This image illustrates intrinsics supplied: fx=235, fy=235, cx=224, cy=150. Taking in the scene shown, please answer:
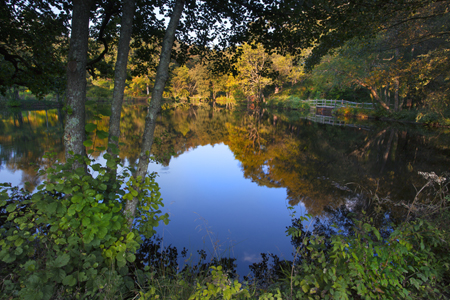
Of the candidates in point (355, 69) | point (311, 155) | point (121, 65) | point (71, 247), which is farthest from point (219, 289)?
point (355, 69)

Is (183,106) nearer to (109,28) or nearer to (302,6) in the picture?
(302,6)

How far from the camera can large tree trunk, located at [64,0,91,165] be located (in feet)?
11.1

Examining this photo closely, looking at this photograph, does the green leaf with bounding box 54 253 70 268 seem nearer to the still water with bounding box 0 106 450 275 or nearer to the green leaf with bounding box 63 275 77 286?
the green leaf with bounding box 63 275 77 286

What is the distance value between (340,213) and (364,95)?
33914mm

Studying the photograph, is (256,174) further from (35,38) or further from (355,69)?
(355,69)

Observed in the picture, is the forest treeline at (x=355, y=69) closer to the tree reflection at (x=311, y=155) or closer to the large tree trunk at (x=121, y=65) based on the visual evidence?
the large tree trunk at (x=121, y=65)

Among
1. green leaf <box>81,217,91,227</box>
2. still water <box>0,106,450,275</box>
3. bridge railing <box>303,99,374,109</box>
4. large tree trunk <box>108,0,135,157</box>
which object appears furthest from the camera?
bridge railing <box>303,99,374,109</box>

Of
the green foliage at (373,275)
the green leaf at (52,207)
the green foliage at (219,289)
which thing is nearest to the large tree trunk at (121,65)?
the green leaf at (52,207)

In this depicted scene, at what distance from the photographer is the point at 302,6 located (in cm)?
415

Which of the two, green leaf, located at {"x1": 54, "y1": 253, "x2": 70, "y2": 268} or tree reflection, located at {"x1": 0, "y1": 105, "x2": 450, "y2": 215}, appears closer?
green leaf, located at {"x1": 54, "y1": 253, "x2": 70, "y2": 268}

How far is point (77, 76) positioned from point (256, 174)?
23.4ft

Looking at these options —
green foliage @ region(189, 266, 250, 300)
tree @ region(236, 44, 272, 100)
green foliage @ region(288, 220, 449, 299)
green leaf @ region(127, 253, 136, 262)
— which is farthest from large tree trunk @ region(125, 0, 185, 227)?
tree @ region(236, 44, 272, 100)

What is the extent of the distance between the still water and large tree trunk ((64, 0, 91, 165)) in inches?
31.8

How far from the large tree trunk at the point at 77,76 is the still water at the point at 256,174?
81 cm
